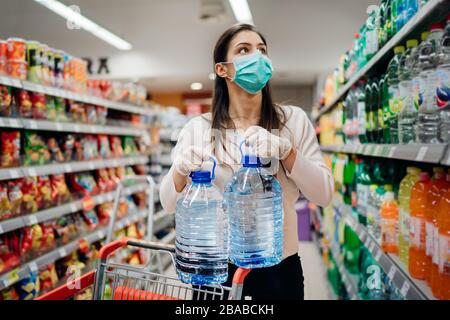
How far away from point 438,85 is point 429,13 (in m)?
0.23

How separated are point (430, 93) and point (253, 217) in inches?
28.9

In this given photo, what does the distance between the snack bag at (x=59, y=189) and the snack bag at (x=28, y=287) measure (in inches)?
22.6

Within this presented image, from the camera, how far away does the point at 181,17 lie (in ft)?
6.83

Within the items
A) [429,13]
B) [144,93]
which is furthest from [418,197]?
[144,93]

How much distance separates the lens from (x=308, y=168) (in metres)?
1.13

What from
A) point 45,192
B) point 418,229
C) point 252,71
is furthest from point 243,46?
point 45,192

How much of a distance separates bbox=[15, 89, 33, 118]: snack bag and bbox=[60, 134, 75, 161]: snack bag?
54 centimetres

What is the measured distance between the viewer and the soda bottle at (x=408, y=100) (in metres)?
1.47

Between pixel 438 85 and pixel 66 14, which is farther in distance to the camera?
pixel 66 14

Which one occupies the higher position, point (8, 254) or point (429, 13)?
point (429, 13)

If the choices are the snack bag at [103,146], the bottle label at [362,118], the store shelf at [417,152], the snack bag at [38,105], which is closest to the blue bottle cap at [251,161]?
the store shelf at [417,152]

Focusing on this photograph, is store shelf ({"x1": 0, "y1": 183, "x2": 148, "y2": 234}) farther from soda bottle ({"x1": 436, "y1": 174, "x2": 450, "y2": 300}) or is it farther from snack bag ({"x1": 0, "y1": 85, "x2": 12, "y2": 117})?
soda bottle ({"x1": 436, "y1": 174, "x2": 450, "y2": 300})
